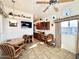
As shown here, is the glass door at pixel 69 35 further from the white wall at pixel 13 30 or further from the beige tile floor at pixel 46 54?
the white wall at pixel 13 30

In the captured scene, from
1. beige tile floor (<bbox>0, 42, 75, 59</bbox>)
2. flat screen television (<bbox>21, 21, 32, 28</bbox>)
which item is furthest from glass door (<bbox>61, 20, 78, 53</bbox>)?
flat screen television (<bbox>21, 21, 32, 28</bbox>)

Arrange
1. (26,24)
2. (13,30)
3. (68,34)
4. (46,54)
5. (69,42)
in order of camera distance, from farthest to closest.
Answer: (26,24), (13,30), (68,34), (69,42), (46,54)

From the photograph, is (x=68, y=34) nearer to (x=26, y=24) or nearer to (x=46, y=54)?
(x=46, y=54)

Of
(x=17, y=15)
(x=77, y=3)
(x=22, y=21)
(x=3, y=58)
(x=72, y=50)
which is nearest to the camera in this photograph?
(x=3, y=58)

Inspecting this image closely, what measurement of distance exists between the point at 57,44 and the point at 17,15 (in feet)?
12.8

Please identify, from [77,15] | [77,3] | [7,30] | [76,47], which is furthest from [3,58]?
[77,3]

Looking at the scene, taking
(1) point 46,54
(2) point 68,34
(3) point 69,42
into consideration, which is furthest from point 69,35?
(1) point 46,54

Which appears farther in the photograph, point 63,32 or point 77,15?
point 63,32

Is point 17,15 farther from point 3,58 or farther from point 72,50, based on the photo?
point 72,50

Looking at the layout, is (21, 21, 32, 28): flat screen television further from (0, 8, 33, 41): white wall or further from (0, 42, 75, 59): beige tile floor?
(0, 42, 75, 59): beige tile floor

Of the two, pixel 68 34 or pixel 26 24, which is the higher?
pixel 26 24

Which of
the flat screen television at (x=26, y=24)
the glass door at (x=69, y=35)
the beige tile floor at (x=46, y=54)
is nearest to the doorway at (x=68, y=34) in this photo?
the glass door at (x=69, y=35)

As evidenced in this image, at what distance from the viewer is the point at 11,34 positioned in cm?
714

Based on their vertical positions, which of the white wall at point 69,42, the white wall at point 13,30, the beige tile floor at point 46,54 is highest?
the white wall at point 13,30
